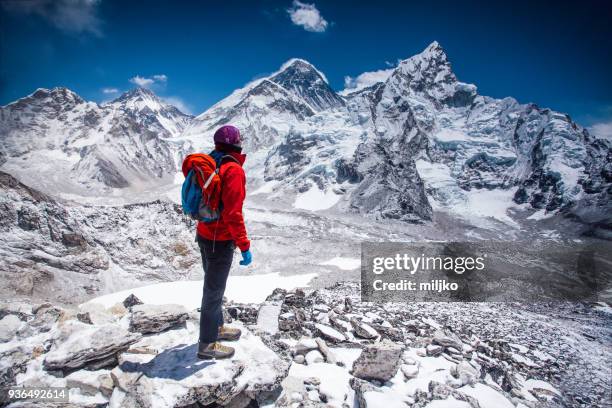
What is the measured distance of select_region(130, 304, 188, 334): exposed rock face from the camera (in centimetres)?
515

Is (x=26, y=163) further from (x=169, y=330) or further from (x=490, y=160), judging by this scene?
(x=490, y=160)

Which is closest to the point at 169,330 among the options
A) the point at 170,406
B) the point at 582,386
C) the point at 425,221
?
the point at 170,406

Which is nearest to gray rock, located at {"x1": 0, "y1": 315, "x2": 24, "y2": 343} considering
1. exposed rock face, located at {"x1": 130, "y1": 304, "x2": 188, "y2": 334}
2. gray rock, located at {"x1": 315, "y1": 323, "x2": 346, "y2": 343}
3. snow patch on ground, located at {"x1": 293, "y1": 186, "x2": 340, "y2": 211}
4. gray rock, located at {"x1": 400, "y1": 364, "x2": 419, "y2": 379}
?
exposed rock face, located at {"x1": 130, "y1": 304, "x2": 188, "y2": 334}

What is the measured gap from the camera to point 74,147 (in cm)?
12875

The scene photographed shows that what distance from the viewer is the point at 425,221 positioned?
337 ft

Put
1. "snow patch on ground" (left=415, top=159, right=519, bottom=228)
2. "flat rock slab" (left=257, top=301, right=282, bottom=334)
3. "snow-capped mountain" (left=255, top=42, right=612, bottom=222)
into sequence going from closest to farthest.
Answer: "flat rock slab" (left=257, top=301, right=282, bottom=334), "snow-capped mountain" (left=255, top=42, right=612, bottom=222), "snow patch on ground" (left=415, top=159, right=519, bottom=228)

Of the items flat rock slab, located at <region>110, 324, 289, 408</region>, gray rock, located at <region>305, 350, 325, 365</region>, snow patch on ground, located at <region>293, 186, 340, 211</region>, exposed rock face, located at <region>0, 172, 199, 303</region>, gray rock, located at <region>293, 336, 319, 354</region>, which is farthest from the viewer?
snow patch on ground, located at <region>293, 186, 340, 211</region>

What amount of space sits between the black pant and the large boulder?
1.22m

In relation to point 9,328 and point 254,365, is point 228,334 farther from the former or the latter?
point 9,328

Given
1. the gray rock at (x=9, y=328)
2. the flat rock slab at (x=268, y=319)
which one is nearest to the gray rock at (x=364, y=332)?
the flat rock slab at (x=268, y=319)

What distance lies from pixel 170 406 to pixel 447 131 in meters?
211

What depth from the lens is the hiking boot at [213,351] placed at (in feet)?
14.3

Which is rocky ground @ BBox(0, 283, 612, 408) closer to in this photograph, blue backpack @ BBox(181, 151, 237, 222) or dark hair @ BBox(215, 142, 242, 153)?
blue backpack @ BBox(181, 151, 237, 222)

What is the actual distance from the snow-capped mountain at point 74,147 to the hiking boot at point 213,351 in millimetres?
112525
